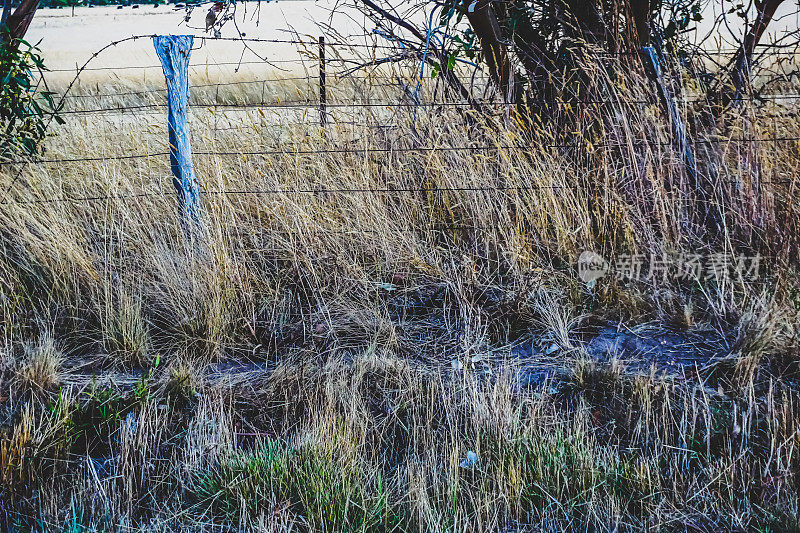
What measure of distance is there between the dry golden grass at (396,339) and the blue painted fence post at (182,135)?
125 mm

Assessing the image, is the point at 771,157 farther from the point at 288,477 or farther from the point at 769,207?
the point at 288,477

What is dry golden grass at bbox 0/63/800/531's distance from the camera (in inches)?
89.7

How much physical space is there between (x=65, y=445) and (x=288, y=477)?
36.0 inches

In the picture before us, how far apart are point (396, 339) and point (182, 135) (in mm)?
1600

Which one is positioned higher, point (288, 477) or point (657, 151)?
point (657, 151)

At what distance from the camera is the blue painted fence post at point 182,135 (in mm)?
3422

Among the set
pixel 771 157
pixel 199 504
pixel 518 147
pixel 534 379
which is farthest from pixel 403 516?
pixel 771 157

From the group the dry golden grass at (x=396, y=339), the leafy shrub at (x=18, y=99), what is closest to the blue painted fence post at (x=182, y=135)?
the dry golden grass at (x=396, y=339)

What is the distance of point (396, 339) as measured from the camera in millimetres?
3072

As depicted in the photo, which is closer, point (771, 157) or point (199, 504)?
point (199, 504)

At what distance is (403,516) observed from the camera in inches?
86.7

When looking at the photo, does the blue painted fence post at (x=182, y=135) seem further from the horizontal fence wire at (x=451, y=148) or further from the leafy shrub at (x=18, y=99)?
the leafy shrub at (x=18, y=99)

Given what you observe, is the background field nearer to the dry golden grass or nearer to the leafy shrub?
the dry golden grass

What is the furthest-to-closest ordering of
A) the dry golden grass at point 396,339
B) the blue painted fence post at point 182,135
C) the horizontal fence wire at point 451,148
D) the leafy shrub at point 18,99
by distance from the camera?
the leafy shrub at point 18,99, the horizontal fence wire at point 451,148, the blue painted fence post at point 182,135, the dry golden grass at point 396,339
